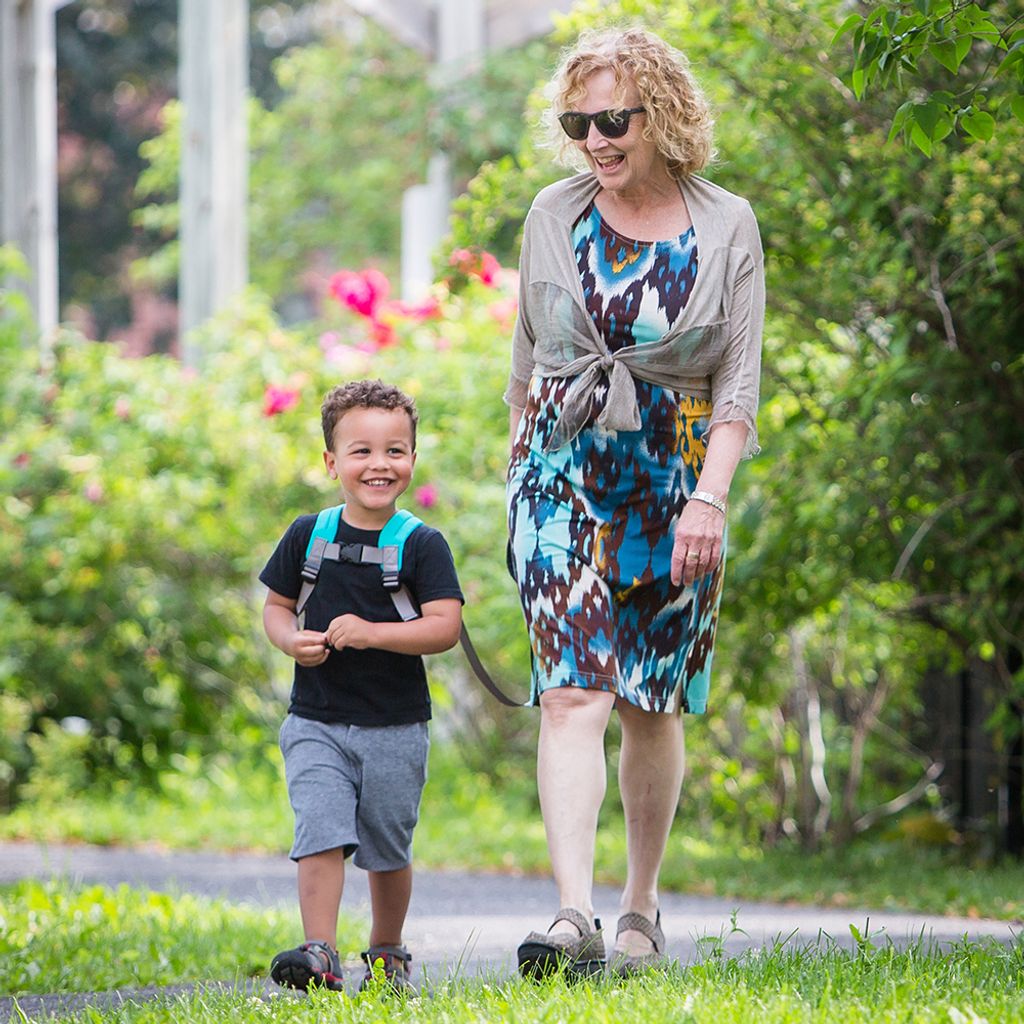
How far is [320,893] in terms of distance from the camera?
3410 mm

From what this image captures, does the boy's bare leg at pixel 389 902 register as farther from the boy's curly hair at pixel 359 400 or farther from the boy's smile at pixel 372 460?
the boy's curly hair at pixel 359 400

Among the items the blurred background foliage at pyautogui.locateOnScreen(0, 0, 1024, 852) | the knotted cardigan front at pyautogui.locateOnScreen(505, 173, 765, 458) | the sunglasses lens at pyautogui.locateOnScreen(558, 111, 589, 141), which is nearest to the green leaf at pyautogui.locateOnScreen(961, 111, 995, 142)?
the blurred background foliage at pyautogui.locateOnScreen(0, 0, 1024, 852)

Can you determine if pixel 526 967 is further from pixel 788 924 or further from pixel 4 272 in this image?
pixel 4 272

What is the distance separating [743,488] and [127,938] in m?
2.47

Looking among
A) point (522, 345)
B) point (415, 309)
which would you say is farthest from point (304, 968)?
point (415, 309)

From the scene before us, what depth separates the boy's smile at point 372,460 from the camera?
3.57 metres

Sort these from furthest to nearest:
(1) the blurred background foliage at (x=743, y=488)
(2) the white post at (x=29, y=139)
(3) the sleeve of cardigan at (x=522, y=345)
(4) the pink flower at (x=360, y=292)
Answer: (2) the white post at (x=29, y=139), (4) the pink flower at (x=360, y=292), (1) the blurred background foliage at (x=743, y=488), (3) the sleeve of cardigan at (x=522, y=345)

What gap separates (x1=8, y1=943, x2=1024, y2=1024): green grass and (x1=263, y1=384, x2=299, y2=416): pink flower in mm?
4714

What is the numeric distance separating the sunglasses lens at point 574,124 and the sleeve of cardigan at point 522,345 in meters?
0.21

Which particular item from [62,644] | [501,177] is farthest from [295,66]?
[501,177]

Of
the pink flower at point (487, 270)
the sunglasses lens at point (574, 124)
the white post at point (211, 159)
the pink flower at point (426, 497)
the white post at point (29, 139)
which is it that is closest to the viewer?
the sunglasses lens at point (574, 124)

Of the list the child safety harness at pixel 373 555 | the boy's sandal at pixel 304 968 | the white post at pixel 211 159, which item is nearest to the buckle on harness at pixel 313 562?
the child safety harness at pixel 373 555

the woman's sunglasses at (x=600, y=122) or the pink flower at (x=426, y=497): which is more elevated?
the woman's sunglasses at (x=600, y=122)

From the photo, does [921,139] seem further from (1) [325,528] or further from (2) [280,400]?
(2) [280,400]
